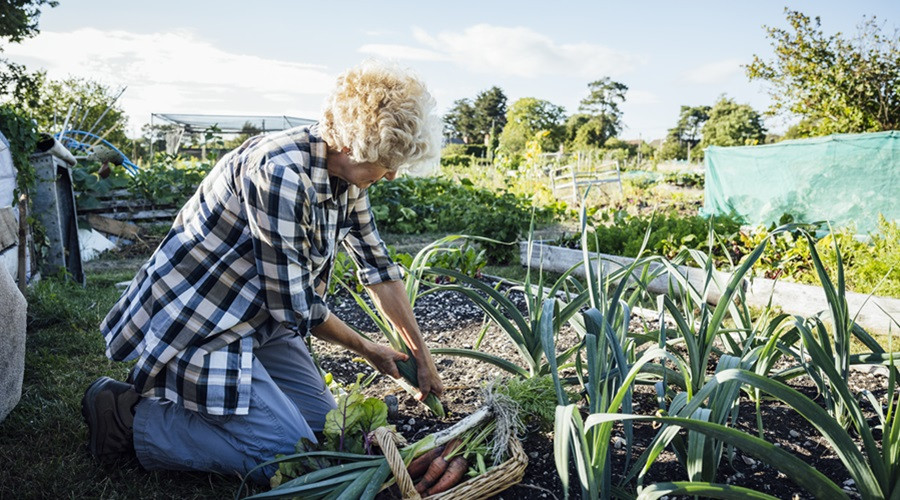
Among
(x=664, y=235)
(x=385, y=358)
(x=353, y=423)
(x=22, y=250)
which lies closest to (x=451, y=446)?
(x=353, y=423)

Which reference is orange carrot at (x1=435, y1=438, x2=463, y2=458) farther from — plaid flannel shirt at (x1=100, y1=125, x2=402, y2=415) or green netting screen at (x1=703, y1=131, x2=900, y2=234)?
green netting screen at (x1=703, y1=131, x2=900, y2=234)

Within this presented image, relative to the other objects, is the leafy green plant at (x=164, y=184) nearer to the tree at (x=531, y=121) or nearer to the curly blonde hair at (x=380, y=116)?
the curly blonde hair at (x=380, y=116)

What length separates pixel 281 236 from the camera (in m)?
1.65

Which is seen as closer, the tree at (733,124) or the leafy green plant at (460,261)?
the leafy green plant at (460,261)

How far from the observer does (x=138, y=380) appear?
1827 mm

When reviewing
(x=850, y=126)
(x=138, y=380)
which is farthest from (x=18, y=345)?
(x=850, y=126)

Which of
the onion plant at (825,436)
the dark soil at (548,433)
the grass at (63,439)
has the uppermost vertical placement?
the onion plant at (825,436)

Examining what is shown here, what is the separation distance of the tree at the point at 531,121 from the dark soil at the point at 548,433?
33.1m

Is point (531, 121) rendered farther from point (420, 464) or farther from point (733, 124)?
point (420, 464)

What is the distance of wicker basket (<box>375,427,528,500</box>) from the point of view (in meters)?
1.45

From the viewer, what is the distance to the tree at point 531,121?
3628 cm

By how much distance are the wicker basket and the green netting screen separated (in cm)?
559

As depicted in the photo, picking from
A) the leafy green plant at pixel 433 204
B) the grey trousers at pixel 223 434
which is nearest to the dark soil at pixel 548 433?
the grey trousers at pixel 223 434

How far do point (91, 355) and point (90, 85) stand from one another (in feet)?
64.4
